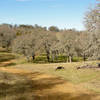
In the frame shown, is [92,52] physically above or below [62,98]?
above

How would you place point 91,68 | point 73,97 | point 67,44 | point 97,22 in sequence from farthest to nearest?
point 67,44 → point 91,68 → point 97,22 → point 73,97

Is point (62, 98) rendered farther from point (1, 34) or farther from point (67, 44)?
point (1, 34)

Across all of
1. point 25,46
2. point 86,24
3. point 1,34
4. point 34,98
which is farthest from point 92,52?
point 1,34

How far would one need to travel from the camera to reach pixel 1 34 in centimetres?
7238

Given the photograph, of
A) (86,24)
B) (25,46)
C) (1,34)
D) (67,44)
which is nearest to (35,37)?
(25,46)

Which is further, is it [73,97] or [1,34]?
[1,34]

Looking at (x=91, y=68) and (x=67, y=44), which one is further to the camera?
(x=67, y=44)

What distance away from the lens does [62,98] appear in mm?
14133

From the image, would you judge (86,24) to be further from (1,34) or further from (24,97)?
(1,34)

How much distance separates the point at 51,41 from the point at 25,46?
9423 millimetres

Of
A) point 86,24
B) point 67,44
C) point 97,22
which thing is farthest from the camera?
point 67,44

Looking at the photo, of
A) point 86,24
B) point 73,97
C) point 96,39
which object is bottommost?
point 73,97

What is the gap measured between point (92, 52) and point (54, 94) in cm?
1363

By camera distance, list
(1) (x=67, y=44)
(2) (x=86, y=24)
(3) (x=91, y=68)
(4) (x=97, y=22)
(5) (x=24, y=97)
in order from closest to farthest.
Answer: (5) (x=24, y=97)
(4) (x=97, y=22)
(2) (x=86, y=24)
(3) (x=91, y=68)
(1) (x=67, y=44)
